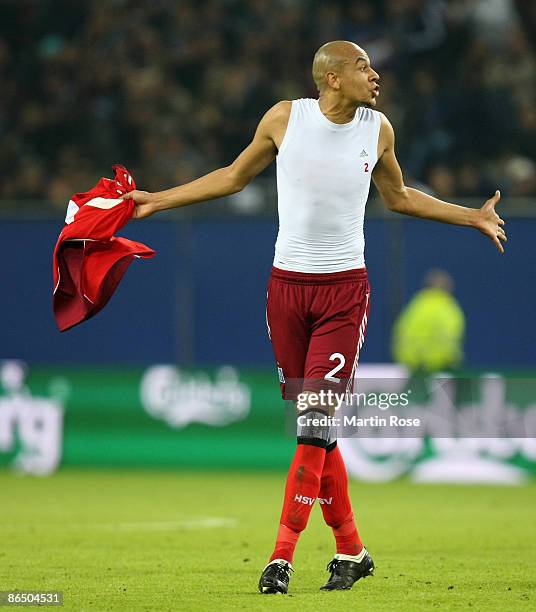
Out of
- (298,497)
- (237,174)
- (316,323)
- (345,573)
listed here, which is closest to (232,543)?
(345,573)

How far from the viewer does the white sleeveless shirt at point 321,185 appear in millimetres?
6621

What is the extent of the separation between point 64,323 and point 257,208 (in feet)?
33.3

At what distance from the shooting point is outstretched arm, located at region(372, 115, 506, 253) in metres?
6.89

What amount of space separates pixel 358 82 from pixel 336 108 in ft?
0.52

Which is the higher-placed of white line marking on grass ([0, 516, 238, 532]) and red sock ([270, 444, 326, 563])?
red sock ([270, 444, 326, 563])

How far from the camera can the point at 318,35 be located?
18469 millimetres

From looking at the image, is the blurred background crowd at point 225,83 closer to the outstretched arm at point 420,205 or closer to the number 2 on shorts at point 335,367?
the outstretched arm at point 420,205

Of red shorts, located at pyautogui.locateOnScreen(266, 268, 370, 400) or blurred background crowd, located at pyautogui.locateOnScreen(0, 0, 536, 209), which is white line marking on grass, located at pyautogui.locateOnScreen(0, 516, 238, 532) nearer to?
red shorts, located at pyautogui.locateOnScreen(266, 268, 370, 400)

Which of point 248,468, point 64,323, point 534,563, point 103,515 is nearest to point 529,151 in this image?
point 248,468

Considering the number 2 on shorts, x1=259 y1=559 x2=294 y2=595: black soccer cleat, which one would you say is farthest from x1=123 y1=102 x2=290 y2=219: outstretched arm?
x1=259 y1=559 x2=294 y2=595: black soccer cleat

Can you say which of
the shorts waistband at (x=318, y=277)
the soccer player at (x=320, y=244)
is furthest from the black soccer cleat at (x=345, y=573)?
the shorts waistband at (x=318, y=277)

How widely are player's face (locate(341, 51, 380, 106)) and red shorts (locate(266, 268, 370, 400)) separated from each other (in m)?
0.82

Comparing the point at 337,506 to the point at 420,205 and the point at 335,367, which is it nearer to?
the point at 335,367

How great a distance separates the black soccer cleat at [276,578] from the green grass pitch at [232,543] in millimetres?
89
